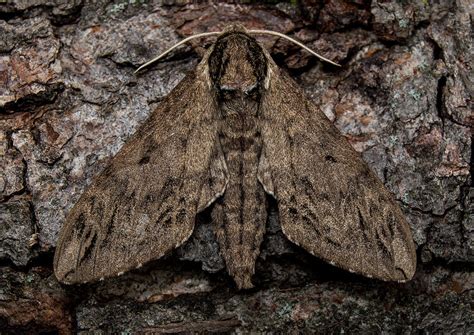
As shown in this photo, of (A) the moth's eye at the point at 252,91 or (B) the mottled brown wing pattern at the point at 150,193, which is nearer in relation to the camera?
(B) the mottled brown wing pattern at the point at 150,193

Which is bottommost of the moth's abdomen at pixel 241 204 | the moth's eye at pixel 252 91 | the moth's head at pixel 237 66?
the moth's abdomen at pixel 241 204

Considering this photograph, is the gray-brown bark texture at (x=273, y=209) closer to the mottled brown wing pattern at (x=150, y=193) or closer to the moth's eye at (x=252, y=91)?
the mottled brown wing pattern at (x=150, y=193)

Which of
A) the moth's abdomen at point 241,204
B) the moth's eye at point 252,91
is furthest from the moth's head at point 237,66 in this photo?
the moth's abdomen at point 241,204

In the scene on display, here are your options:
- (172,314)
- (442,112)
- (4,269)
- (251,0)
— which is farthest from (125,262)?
(442,112)

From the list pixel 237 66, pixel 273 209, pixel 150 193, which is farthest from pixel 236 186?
pixel 237 66

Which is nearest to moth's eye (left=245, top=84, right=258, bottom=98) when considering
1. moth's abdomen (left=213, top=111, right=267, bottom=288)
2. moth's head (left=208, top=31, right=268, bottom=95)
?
moth's head (left=208, top=31, right=268, bottom=95)

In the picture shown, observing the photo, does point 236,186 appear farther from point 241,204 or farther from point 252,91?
point 252,91

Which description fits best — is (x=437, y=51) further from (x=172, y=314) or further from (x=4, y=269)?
(x=4, y=269)
